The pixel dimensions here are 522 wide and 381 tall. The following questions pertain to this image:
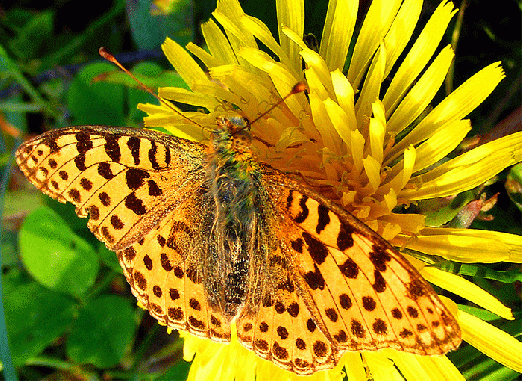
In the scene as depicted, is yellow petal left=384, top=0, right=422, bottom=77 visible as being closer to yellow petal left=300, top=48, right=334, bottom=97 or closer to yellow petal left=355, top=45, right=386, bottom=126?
yellow petal left=355, top=45, right=386, bottom=126

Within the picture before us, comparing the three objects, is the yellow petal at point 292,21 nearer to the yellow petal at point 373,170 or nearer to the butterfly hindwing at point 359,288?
the yellow petal at point 373,170

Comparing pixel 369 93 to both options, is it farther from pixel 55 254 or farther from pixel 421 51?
pixel 55 254

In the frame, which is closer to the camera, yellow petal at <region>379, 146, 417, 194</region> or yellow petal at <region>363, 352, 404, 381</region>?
yellow petal at <region>379, 146, 417, 194</region>

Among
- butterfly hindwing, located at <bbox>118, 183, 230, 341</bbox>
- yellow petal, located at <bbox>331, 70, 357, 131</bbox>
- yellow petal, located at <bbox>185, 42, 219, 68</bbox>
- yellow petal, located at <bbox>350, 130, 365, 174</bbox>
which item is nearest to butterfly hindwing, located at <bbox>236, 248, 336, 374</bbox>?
butterfly hindwing, located at <bbox>118, 183, 230, 341</bbox>

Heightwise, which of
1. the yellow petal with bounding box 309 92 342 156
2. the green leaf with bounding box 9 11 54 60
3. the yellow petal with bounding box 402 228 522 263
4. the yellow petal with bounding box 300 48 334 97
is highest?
the green leaf with bounding box 9 11 54 60

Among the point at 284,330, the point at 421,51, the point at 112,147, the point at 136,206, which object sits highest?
the point at 421,51

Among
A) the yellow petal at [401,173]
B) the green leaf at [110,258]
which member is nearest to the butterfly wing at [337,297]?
the yellow petal at [401,173]

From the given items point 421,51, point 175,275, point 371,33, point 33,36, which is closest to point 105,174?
point 175,275

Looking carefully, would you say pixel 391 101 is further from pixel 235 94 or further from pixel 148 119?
pixel 148 119
